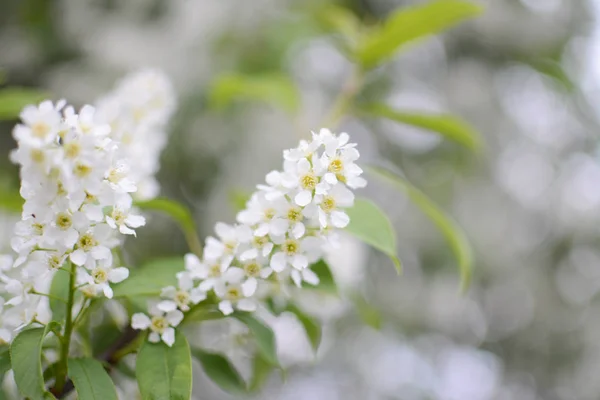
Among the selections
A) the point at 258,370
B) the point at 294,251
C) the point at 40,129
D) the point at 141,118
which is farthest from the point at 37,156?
the point at 258,370

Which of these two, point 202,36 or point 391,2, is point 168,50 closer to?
point 202,36

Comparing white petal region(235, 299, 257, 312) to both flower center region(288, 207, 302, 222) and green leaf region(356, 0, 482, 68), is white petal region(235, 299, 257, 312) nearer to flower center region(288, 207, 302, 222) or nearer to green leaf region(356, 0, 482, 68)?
flower center region(288, 207, 302, 222)

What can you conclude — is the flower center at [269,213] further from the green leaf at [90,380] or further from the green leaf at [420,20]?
the green leaf at [420,20]

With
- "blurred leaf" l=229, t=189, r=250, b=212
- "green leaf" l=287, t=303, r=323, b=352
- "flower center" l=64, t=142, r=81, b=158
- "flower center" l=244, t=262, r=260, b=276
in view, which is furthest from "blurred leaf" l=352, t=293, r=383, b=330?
"flower center" l=64, t=142, r=81, b=158

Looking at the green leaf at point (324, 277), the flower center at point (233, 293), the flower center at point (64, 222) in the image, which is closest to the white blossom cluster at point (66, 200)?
the flower center at point (64, 222)

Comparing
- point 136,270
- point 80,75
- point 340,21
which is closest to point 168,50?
point 80,75

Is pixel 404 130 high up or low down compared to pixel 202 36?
up

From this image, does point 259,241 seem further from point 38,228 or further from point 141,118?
point 141,118
